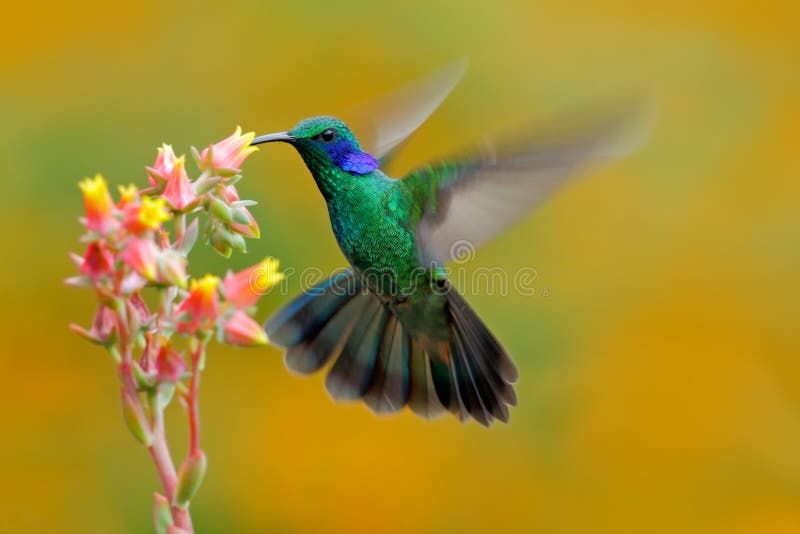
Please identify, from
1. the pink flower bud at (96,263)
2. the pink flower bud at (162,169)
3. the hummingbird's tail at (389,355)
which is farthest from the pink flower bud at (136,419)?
the hummingbird's tail at (389,355)

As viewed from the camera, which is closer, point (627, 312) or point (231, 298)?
point (231, 298)

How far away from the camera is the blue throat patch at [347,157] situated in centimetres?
322

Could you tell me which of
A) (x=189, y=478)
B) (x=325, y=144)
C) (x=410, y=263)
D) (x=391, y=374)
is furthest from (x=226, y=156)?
(x=391, y=374)

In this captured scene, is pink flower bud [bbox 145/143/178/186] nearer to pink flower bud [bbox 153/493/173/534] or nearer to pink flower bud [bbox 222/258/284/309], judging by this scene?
pink flower bud [bbox 222/258/284/309]

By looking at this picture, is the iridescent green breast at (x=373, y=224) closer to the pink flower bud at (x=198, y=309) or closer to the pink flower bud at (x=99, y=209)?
the pink flower bud at (x=198, y=309)

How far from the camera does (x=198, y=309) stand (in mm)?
2172

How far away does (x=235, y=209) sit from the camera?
2486 millimetres

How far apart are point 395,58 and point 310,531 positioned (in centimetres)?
257

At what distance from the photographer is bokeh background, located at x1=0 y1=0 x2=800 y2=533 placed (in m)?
4.35

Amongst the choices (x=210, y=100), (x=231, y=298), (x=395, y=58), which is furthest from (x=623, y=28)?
(x=231, y=298)

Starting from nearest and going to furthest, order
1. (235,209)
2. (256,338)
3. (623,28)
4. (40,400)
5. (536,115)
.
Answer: (256,338), (235,209), (40,400), (536,115), (623,28)

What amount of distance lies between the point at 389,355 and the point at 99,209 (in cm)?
171

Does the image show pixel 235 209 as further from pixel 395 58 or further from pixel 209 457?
pixel 395 58

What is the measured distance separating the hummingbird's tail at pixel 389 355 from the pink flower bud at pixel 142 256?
1482mm
